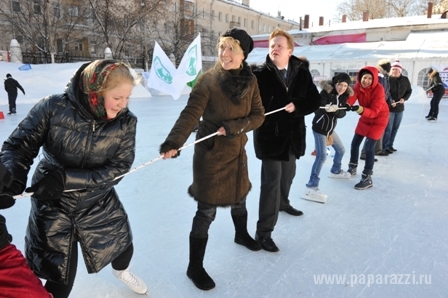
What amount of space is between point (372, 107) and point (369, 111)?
0.11m

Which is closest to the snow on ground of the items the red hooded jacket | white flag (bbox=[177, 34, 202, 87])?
the red hooded jacket

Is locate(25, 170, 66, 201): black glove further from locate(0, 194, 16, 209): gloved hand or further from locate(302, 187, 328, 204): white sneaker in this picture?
locate(302, 187, 328, 204): white sneaker

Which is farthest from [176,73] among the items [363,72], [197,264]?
[197,264]

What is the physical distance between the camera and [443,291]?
2152mm

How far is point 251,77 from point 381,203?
2.52 meters

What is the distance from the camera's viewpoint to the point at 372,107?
3.99m

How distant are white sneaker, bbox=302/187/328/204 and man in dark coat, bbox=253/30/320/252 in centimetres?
124

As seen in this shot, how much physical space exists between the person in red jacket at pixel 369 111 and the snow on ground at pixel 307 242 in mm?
371

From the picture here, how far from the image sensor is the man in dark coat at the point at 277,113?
2543 millimetres

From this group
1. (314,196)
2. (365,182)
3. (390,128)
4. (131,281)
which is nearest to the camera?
(131,281)

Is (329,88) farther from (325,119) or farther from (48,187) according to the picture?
(48,187)

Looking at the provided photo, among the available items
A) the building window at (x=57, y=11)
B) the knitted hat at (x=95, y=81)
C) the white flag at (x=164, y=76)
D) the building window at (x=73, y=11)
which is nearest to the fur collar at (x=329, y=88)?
the knitted hat at (x=95, y=81)

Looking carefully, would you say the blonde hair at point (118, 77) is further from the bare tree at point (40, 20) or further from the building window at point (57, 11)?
the building window at point (57, 11)

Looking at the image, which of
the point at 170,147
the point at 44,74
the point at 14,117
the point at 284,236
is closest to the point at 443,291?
the point at 284,236
